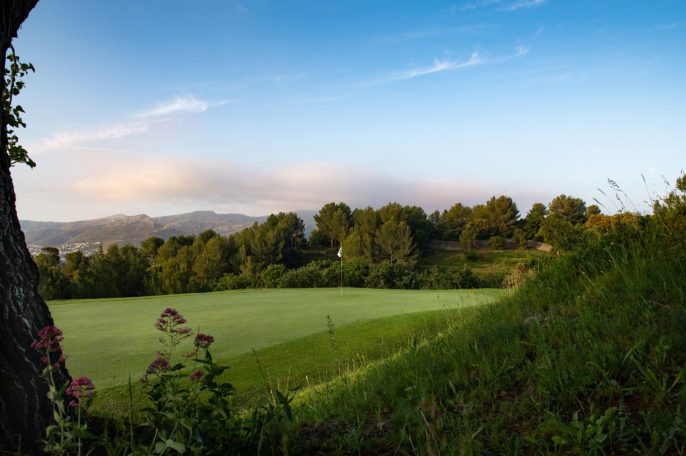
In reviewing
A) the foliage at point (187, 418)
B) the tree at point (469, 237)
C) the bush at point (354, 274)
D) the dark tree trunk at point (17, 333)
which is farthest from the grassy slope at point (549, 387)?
the tree at point (469, 237)

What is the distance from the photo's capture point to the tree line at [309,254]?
32281 mm

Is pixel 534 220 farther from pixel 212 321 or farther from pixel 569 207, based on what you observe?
pixel 212 321

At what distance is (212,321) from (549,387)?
8007mm

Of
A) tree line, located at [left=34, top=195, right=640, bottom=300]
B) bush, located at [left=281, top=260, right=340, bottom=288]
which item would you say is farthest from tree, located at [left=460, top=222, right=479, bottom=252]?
bush, located at [left=281, top=260, right=340, bottom=288]

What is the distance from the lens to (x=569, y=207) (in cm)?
6066

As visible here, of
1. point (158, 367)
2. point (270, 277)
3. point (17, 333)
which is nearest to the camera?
point (158, 367)

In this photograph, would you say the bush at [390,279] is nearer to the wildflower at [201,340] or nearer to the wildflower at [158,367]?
the wildflower at [201,340]

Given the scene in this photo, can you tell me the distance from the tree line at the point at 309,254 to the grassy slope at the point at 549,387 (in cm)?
2325

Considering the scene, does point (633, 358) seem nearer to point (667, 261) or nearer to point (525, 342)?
point (525, 342)

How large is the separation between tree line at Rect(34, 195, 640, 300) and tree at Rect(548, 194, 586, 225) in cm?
14

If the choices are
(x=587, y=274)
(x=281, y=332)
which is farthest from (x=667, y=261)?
(x=281, y=332)

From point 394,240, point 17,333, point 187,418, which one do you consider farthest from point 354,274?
point 187,418

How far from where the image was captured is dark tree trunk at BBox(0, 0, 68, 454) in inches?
75.2

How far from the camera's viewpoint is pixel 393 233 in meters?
56.5
